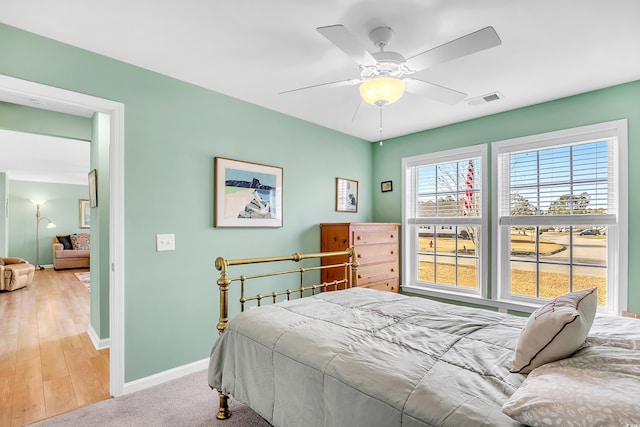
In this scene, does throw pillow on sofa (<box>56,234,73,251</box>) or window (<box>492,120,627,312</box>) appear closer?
window (<box>492,120,627,312</box>)

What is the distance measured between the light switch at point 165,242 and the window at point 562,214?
323 centimetres

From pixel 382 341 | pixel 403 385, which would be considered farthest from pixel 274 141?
pixel 403 385

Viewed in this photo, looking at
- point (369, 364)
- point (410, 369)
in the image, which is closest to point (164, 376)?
point (369, 364)

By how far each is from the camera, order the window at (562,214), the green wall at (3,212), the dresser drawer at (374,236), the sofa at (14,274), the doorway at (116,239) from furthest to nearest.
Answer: the green wall at (3,212)
the sofa at (14,274)
the dresser drawer at (374,236)
the window at (562,214)
the doorway at (116,239)

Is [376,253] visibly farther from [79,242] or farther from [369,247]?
[79,242]

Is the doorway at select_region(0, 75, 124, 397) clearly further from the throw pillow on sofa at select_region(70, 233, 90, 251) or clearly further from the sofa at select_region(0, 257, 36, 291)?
the throw pillow on sofa at select_region(70, 233, 90, 251)

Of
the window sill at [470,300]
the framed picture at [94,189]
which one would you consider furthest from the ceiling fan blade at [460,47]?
the framed picture at [94,189]

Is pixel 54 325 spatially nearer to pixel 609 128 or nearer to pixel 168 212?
pixel 168 212

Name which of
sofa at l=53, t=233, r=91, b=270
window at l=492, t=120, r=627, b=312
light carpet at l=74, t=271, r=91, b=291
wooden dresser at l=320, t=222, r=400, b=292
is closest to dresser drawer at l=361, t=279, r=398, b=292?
wooden dresser at l=320, t=222, r=400, b=292

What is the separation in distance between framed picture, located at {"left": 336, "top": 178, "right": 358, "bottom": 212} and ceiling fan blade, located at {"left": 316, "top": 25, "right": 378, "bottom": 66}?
2.33 metres

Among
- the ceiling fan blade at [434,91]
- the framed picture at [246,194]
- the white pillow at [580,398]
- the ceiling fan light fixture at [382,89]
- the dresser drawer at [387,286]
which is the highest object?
the ceiling fan blade at [434,91]

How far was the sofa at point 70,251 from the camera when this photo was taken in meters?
8.41

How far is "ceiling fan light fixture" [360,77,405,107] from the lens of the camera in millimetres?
1912

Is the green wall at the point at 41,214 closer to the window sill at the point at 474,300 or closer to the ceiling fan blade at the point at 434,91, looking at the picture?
the window sill at the point at 474,300
